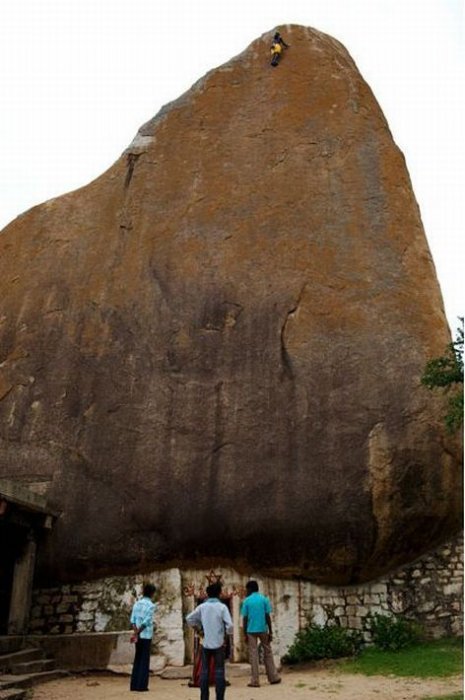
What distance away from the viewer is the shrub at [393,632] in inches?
461

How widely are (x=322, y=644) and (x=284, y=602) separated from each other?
0.93 m

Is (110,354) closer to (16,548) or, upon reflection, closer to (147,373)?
(147,373)

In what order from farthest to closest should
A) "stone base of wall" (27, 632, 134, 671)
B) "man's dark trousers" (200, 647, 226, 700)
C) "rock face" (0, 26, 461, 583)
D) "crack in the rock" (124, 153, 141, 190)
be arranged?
"crack in the rock" (124, 153, 141, 190) < "rock face" (0, 26, 461, 583) < "stone base of wall" (27, 632, 134, 671) < "man's dark trousers" (200, 647, 226, 700)

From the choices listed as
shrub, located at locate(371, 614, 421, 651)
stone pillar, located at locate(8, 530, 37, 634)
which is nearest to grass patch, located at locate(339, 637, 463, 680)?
shrub, located at locate(371, 614, 421, 651)

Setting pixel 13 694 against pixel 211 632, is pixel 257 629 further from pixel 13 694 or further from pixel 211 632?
pixel 13 694

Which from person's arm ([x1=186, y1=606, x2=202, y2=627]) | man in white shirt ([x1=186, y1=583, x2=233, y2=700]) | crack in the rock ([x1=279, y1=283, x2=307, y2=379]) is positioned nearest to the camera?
man in white shirt ([x1=186, y1=583, x2=233, y2=700])

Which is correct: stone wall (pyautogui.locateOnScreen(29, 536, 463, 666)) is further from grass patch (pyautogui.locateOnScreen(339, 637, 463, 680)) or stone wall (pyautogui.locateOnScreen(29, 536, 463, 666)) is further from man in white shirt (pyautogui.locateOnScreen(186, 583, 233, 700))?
man in white shirt (pyautogui.locateOnScreen(186, 583, 233, 700))

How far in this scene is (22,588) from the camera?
12328 mm

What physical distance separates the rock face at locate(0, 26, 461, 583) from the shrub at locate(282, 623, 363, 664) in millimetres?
878

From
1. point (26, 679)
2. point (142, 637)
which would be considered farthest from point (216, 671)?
point (26, 679)

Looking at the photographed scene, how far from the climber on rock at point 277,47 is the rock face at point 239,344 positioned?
246 mm

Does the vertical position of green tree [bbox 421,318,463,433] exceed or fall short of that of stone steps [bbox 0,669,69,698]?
it exceeds it

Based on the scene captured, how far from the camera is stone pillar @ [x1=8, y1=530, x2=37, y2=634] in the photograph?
1202cm

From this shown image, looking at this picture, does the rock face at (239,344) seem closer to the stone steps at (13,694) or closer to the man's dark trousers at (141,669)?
the man's dark trousers at (141,669)
